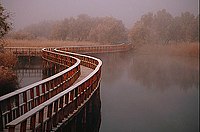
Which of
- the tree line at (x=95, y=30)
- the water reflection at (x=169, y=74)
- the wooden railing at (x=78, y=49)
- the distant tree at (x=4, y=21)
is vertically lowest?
the water reflection at (x=169, y=74)

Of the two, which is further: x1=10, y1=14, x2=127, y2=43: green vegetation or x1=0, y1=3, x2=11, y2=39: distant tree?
x1=10, y1=14, x2=127, y2=43: green vegetation

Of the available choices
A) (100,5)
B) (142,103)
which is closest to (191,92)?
(142,103)

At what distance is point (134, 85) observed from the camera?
34.7 ft

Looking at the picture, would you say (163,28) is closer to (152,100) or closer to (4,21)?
(152,100)

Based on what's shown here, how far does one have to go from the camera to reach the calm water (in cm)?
606

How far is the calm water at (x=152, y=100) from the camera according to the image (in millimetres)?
6062

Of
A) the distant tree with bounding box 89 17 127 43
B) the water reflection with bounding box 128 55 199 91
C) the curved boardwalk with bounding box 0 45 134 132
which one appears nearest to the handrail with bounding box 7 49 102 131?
the curved boardwalk with bounding box 0 45 134 132

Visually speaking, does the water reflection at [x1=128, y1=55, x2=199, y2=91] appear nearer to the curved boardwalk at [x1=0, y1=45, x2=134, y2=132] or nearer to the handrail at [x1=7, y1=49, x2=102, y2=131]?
the curved boardwalk at [x1=0, y1=45, x2=134, y2=132]

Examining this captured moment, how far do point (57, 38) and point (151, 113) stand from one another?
27680mm

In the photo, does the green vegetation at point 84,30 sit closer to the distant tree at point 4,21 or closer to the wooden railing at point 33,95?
the distant tree at point 4,21

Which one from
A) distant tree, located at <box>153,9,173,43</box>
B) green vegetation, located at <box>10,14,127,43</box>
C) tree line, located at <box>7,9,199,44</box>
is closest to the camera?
distant tree, located at <box>153,9,173,43</box>

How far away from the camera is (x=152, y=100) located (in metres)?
8.24

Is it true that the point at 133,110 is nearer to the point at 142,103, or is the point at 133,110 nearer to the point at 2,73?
the point at 142,103

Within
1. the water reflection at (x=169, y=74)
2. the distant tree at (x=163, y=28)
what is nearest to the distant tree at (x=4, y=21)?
the water reflection at (x=169, y=74)
